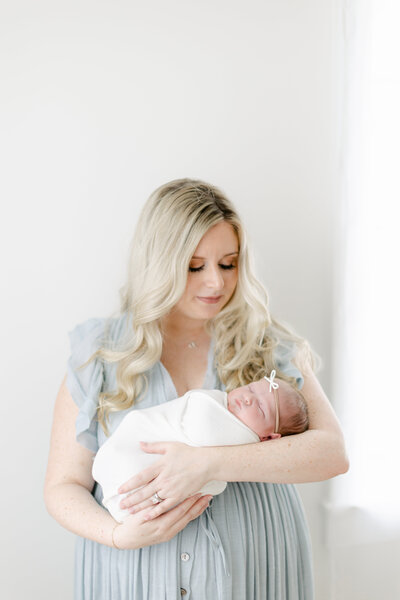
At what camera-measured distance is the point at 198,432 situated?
166cm

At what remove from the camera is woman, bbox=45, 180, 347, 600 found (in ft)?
5.47

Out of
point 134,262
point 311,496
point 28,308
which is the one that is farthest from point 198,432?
point 311,496

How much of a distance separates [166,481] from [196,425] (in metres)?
0.16

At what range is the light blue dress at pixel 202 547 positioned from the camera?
1719 millimetres

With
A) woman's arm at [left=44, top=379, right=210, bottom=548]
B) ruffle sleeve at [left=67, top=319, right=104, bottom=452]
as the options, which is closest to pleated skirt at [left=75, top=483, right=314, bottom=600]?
woman's arm at [left=44, top=379, right=210, bottom=548]

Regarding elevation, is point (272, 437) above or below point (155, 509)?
above

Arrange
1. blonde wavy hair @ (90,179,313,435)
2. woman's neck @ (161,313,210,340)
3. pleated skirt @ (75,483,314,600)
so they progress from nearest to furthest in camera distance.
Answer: pleated skirt @ (75,483,314,600) → blonde wavy hair @ (90,179,313,435) → woman's neck @ (161,313,210,340)

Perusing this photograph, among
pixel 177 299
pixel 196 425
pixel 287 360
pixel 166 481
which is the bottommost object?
pixel 166 481

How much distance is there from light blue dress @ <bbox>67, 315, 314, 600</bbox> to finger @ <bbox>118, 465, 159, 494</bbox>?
22 centimetres

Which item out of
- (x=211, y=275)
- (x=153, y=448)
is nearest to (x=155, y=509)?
(x=153, y=448)

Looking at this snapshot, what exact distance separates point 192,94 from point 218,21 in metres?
0.28

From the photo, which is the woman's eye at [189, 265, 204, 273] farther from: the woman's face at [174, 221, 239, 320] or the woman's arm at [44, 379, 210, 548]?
the woman's arm at [44, 379, 210, 548]

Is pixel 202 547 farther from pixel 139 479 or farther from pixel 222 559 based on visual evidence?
pixel 139 479

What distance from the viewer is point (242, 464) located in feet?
5.45
